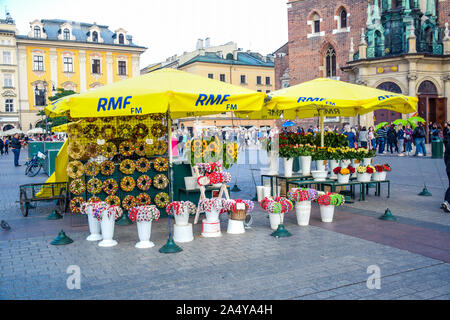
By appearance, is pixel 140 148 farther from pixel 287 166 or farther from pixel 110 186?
pixel 287 166

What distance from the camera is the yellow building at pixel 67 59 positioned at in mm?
58969

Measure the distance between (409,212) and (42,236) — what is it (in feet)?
23.8

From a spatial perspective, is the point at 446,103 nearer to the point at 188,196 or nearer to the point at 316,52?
the point at 316,52

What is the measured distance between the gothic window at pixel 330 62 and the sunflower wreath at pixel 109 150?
107 ft

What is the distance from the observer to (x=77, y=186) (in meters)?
8.69

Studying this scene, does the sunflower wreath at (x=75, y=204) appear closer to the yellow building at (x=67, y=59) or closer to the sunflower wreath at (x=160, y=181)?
the sunflower wreath at (x=160, y=181)

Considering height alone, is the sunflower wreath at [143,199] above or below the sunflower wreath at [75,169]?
below

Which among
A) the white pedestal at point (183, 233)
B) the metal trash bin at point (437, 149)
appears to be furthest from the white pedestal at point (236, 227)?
the metal trash bin at point (437, 149)

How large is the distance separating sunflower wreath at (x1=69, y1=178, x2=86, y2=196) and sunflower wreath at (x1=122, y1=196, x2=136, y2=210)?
0.90 metres

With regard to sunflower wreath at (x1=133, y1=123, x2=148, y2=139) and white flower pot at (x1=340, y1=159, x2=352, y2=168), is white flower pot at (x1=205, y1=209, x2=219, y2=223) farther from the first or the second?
white flower pot at (x1=340, y1=159, x2=352, y2=168)

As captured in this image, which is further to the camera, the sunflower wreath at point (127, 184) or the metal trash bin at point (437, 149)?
the metal trash bin at point (437, 149)

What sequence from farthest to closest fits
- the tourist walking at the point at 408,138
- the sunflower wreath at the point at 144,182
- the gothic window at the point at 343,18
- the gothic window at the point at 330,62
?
the gothic window at the point at 330,62 < the gothic window at the point at 343,18 < the tourist walking at the point at 408,138 < the sunflower wreath at the point at 144,182

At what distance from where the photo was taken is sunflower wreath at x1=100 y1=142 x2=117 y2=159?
9.02 meters
